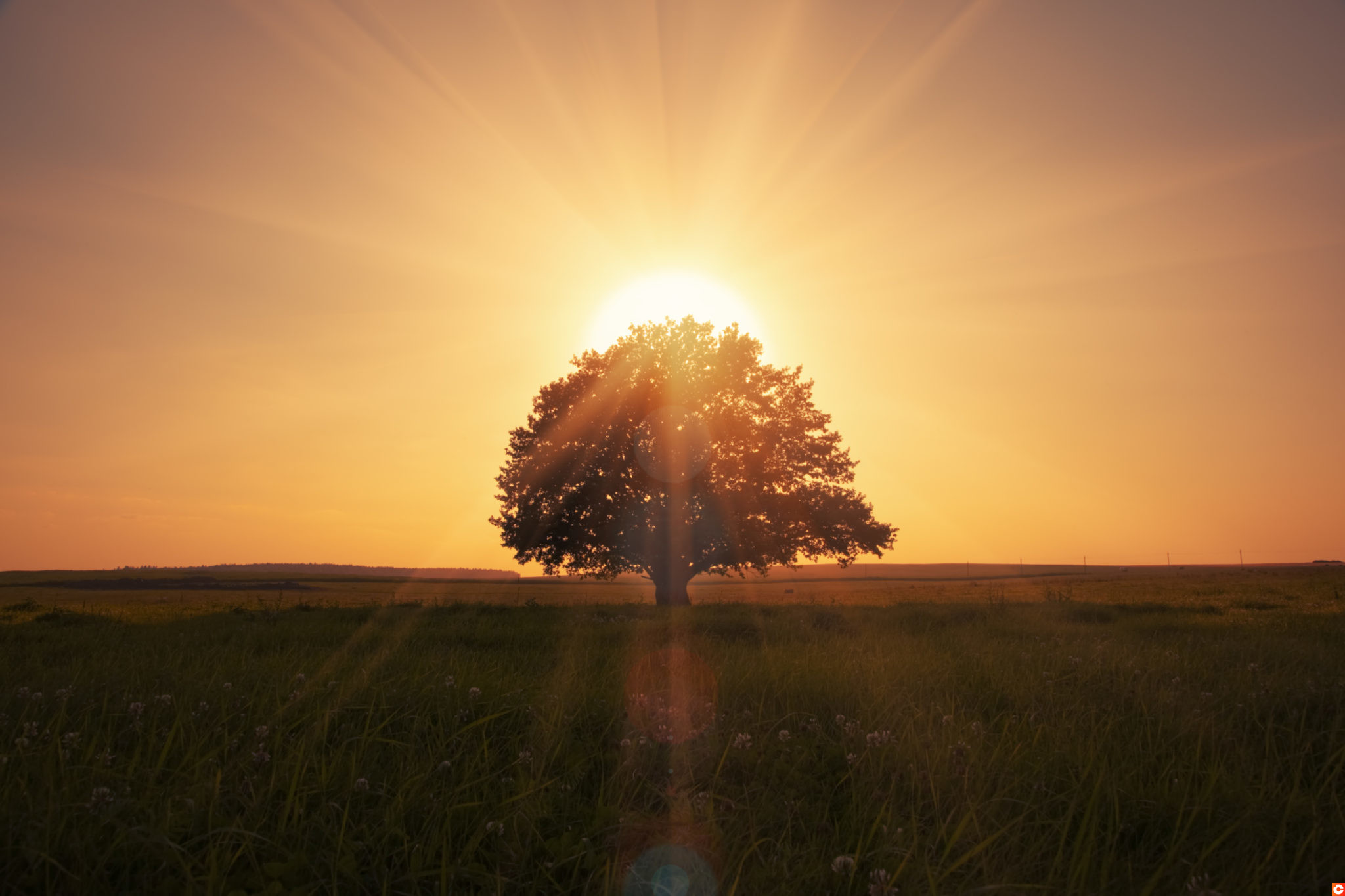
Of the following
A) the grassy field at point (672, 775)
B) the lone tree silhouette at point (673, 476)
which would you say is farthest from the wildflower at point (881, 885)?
the lone tree silhouette at point (673, 476)

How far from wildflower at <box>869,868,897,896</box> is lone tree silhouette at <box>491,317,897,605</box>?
81.2 ft

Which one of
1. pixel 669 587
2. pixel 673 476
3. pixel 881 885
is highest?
pixel 673 476

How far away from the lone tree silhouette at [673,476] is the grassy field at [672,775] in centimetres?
1971

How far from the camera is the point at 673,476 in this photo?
28.0 m

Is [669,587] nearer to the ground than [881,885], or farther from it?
farther from it

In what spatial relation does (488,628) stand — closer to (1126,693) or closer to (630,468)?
(1126,693)

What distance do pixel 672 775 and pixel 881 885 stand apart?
5.46ft

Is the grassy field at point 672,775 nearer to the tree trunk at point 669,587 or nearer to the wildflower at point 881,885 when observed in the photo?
the wildflower at point 881,885

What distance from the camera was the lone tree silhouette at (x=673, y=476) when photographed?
28188 millimetres

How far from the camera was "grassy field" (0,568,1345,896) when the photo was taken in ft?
10.5

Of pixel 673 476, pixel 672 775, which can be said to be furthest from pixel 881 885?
pixel 673 476

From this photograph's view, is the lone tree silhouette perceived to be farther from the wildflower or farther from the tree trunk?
the wildflower

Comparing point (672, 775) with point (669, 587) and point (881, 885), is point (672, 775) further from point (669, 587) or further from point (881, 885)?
point (669, 587)

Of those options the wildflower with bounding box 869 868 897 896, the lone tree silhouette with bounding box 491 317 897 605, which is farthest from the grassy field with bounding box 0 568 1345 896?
the lone tree silhouette with bounding box 491 317 897 605
